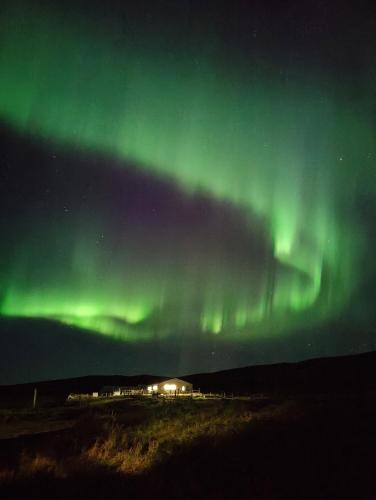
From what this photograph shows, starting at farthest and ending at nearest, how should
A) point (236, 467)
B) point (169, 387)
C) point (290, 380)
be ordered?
point (290, 380), point (169, 387), point (236, 467)

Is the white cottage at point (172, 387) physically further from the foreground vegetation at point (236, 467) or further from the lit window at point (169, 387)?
the foreground vegetation at point (236, 467)

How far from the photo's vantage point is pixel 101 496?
838 centimetres

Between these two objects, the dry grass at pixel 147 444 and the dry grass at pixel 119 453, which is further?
the dry grass at pixel 147 444

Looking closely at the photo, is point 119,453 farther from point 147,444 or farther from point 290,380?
point 290,380

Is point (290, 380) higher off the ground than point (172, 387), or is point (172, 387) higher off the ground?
point (290, 380)

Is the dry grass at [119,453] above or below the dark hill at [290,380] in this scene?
below

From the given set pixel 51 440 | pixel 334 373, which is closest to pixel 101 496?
pixel 51 440

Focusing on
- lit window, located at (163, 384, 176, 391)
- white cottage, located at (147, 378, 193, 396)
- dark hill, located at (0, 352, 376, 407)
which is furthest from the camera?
dark hill, located at (0, 352, 376, 407)

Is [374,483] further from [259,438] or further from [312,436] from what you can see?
[259,438]

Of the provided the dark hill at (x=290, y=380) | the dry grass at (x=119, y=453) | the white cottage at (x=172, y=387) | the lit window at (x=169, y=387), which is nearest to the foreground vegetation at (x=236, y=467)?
the dry grass at (x=119, y=453)

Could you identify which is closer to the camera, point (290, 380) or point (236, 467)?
point (236, 467)

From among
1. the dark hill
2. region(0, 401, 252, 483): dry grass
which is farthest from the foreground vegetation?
the dark hill

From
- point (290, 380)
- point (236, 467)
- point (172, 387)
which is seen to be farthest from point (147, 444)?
point (290, 380)

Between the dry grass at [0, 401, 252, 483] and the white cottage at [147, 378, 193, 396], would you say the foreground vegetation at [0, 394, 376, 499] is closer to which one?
the dry grass at [0, 401, 252, 483]
